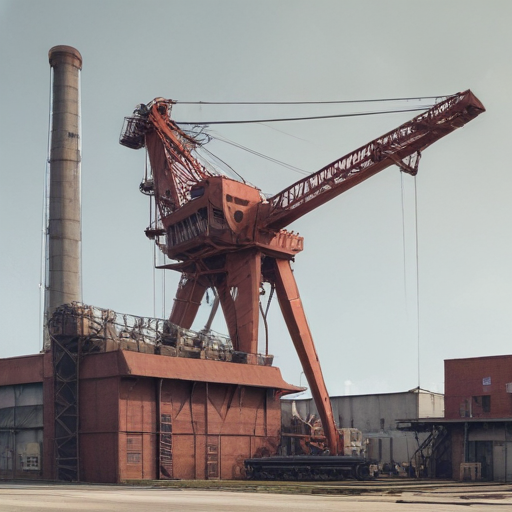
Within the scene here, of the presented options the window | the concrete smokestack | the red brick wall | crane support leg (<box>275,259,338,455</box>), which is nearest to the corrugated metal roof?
crane support leg (<box>275,259,338,455</box>)

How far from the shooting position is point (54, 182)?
205 feet

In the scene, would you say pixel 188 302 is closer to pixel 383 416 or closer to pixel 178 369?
pixel 178 369

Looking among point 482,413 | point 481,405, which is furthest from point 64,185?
point 482,413

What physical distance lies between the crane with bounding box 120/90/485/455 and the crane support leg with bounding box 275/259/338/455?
7 cm

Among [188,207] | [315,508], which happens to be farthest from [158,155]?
[315,508]

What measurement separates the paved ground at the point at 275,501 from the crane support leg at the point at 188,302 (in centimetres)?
2797

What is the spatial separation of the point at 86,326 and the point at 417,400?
25.5 m

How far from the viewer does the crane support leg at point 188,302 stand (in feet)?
195

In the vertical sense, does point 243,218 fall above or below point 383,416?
above

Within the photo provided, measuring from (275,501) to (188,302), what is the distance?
34341 mm

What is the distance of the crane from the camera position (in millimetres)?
51750

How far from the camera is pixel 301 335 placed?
5697 cm

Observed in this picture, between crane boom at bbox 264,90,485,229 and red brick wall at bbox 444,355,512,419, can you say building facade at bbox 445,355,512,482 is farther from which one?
crane boom at bbox 264,90,485,229

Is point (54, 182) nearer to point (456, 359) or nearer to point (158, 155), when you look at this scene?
point (158, 155)
